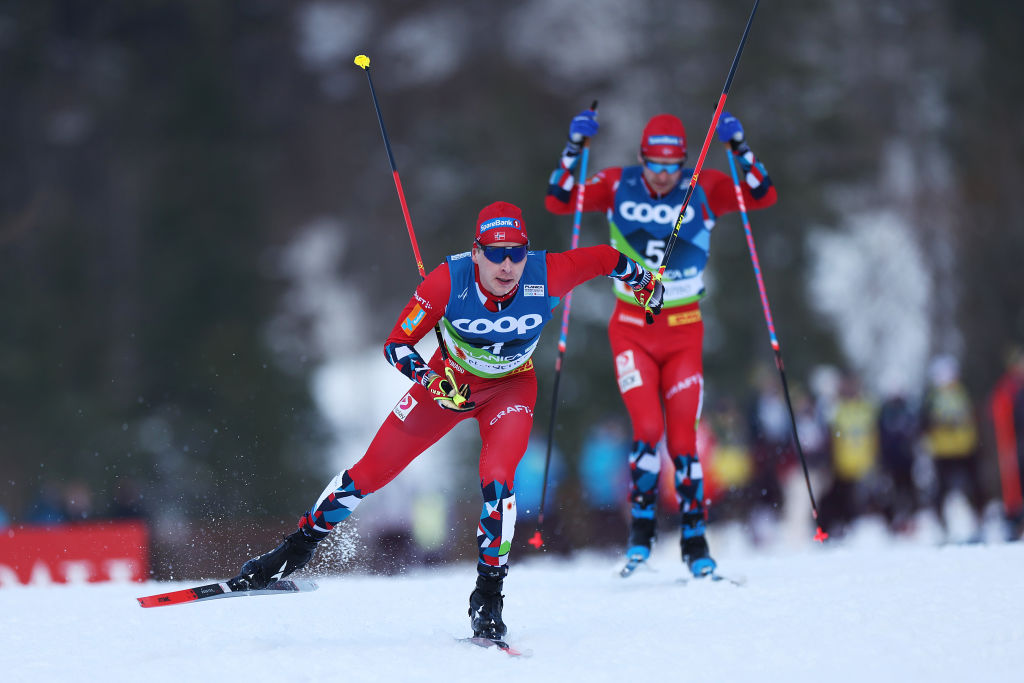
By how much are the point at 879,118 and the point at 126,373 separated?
12.4 meters

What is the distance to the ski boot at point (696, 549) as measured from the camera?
6.68m

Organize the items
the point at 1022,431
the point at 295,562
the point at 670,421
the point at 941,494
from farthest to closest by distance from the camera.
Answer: the point at 941,494 → the point at 1022,431 → the point at 670,421 → the point at 295,562

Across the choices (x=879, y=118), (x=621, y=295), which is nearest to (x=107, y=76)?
Result: (x=879, y=118)

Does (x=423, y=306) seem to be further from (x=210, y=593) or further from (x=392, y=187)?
(x=392, y=187)

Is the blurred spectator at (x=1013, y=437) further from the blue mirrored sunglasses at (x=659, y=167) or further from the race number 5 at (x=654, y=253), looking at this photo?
the blue mirrored sunglasses at (x=659, y=167)

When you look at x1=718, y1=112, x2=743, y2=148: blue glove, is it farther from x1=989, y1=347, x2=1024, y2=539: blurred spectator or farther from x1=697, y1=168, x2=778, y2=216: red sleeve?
x1=989, y1=347, x2=1024, y2=539: blurred spectator

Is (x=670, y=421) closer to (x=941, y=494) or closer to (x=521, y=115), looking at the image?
(x=941, y=494)

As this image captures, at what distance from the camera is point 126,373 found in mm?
19719

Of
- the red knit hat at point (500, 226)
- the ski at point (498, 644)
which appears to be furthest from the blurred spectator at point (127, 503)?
the red knit hat at point (500, 226)

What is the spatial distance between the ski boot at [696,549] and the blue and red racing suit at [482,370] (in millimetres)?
1644

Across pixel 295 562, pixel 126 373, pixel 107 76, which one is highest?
pixel 107 76

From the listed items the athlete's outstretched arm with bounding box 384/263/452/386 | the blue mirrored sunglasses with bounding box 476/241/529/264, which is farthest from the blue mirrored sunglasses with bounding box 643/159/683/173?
the athlete's outstretched arm with bounding box 384/263/452/386

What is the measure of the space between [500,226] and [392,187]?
54.8 feet

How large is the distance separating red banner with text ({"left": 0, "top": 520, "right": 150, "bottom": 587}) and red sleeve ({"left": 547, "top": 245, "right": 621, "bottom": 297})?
4224mm
